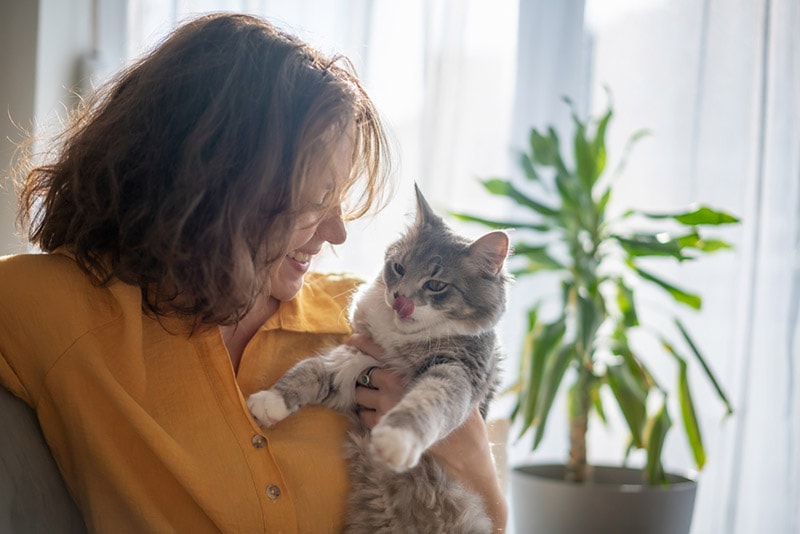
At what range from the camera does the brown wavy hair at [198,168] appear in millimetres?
1464

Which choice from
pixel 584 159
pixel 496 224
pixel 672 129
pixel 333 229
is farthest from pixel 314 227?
pixel 672 129

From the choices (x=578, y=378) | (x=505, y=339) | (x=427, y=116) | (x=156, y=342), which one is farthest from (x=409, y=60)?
(x=156, y=342)

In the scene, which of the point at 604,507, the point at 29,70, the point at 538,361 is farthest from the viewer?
the point at 29,70

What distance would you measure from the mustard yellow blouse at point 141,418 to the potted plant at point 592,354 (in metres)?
1.06

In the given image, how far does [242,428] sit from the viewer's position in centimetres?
146

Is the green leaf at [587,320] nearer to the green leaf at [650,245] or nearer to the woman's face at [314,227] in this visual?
the green leaf at [650,245]

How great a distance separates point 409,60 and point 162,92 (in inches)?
70.9

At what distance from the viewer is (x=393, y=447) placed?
1.18m

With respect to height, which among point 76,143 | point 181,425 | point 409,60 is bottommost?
point 181,425

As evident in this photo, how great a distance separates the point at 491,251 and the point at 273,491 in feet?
2.43

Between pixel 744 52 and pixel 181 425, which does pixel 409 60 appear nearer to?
pixel 744 52

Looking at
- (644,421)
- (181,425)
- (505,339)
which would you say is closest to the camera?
(181,425)

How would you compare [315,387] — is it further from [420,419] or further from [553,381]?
[553,381]

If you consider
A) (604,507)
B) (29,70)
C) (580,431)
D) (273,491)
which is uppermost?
(29,70)
